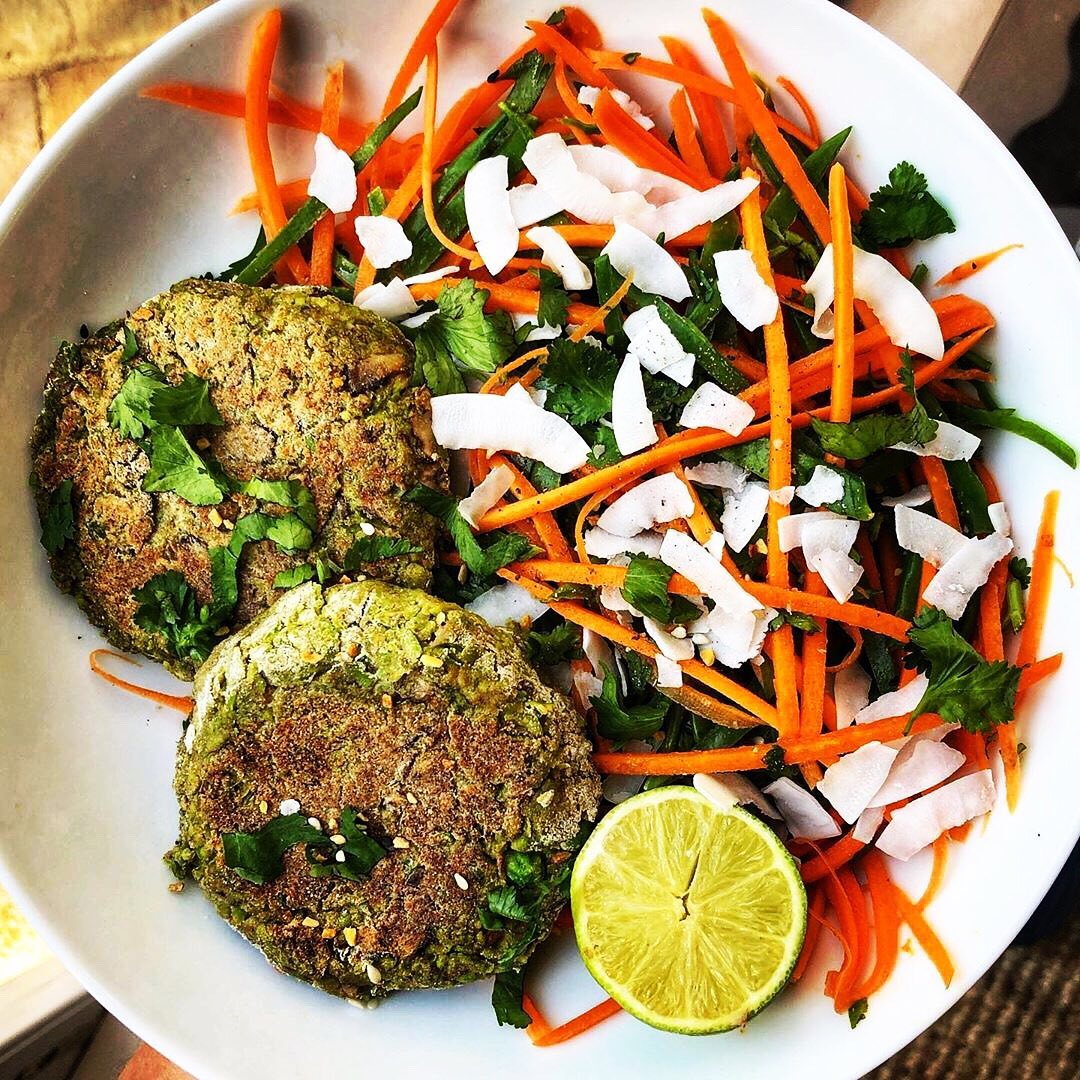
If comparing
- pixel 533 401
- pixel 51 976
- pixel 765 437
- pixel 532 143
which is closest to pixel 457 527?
pixel 533 401

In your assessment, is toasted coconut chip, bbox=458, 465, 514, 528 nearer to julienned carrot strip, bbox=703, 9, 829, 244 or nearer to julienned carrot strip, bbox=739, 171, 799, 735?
julienned carrot strip, bbox=739, 171, 799, 735

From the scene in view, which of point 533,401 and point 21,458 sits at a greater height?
point 21,458

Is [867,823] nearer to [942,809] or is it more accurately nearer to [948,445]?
[942,809]

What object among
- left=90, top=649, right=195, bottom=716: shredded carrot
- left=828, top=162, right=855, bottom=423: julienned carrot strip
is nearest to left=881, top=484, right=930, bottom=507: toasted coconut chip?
left=828, top=162, right=855, bottom=423: julienned carrot strip

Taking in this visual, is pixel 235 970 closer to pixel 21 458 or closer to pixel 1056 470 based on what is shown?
pixel 21 458

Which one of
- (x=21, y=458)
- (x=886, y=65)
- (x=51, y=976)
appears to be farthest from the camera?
(x=51, y=976)

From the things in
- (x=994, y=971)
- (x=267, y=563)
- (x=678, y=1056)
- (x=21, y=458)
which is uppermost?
(x=21, y=458)

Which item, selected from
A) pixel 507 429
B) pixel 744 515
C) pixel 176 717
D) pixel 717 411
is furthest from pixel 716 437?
pixel 176 717
